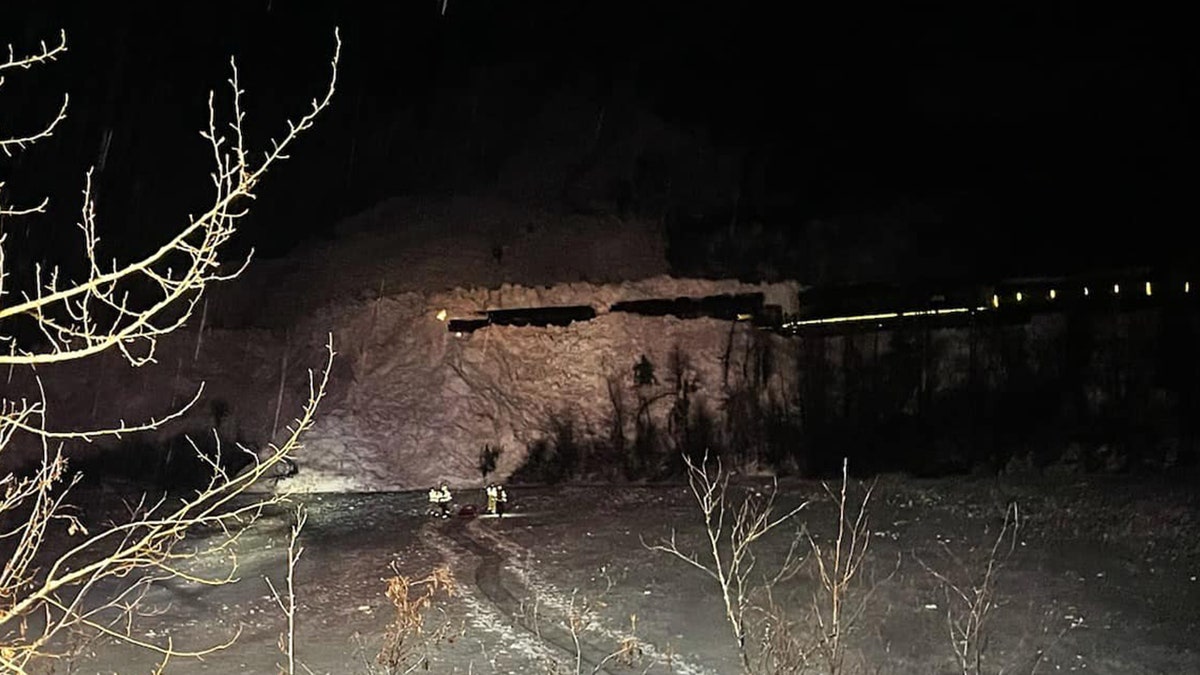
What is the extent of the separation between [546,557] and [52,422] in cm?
1051

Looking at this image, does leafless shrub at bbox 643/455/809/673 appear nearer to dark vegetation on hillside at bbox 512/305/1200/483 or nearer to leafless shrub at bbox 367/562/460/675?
dark vegetation on hillside at bbox 512/305/1200/483

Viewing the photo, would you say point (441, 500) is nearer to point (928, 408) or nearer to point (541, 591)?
point (541, 591)

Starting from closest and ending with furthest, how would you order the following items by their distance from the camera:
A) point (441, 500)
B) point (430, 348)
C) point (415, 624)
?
1. point (415, 624)
2. point (441, 500)
3. point (430, 348)

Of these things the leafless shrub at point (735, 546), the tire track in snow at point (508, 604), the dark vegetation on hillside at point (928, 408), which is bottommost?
the tire track in snow at point (508, 604)

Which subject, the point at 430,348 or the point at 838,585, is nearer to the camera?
the point at 838,585

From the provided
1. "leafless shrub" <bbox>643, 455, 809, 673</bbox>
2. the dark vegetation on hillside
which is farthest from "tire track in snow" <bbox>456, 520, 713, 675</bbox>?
the dark vegetation on hillside

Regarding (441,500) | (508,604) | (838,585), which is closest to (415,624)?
(508,604)

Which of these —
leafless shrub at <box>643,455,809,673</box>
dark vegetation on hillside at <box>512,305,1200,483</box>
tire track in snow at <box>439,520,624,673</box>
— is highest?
dark vegetation on hillside at <box>512,305,1200,483</box>

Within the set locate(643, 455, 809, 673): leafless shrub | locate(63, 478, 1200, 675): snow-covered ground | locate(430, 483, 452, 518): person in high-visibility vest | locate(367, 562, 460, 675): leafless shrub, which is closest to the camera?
locate(367, 562, 460, 675): leafless shrub

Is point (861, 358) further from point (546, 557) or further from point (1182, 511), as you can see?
point (546, 557)

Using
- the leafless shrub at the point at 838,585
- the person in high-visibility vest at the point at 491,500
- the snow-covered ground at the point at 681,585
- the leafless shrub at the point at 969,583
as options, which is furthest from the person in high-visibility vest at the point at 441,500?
the leafless shrub at the point at 969,583

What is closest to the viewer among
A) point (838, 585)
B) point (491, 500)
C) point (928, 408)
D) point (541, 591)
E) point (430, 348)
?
point (838, 585)

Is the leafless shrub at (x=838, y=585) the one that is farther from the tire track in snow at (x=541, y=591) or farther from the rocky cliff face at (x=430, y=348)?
the rocky cliff face at (x=430, y=348)

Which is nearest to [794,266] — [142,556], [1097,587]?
[1097,587]
